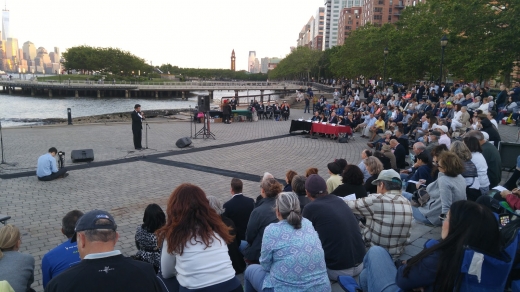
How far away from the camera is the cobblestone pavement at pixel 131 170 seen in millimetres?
7570

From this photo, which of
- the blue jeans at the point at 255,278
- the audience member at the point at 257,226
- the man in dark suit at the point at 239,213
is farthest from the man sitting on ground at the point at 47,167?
the blue jeans at the point at 255,278

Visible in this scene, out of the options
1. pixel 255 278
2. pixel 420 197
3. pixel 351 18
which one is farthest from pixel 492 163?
pixel 351 18

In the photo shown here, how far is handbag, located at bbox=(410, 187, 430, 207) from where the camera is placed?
267 inches

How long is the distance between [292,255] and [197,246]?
2.87ft

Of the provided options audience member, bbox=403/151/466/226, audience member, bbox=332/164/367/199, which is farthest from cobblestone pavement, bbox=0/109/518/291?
audience member, bbox=332/164/367/199

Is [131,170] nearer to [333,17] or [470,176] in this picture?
[470,176]

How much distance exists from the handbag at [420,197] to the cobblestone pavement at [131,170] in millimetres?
681

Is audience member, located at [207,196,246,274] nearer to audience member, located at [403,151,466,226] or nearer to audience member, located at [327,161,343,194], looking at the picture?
audience member, located at [327,161,343,194]

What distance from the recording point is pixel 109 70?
111438mm

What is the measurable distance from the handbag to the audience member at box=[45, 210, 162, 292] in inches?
225

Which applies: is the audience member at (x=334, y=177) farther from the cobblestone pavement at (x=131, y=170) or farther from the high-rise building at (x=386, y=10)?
the high-rise building at (x=386, y=10)

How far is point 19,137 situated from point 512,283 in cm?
2176

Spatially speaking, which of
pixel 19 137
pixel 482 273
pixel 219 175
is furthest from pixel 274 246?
pixel 19 137

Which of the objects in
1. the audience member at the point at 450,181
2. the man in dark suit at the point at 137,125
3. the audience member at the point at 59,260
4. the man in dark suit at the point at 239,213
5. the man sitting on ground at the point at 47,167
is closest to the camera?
the audience member at the point at 59,260
